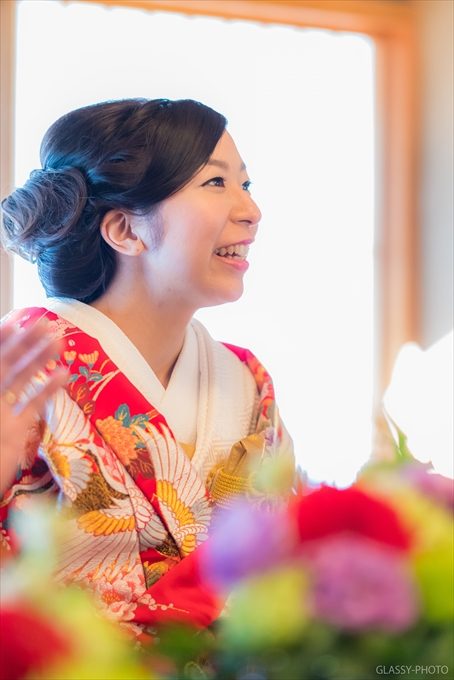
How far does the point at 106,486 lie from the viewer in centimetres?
122

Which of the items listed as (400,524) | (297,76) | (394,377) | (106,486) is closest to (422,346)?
(394,377)

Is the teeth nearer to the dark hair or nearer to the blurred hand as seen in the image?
the dark hair

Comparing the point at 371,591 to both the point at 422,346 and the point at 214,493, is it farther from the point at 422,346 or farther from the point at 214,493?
the point at 422,346

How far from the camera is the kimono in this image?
47.6 inches

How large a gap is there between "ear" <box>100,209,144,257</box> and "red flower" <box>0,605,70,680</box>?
Result: 3.49ft

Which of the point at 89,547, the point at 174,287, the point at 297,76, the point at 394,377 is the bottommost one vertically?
the point at 394,377

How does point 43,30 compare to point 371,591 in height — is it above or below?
above

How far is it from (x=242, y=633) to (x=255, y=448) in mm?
1014

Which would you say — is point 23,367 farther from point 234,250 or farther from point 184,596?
point 234,250

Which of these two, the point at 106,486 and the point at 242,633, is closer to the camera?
the point at 242,633

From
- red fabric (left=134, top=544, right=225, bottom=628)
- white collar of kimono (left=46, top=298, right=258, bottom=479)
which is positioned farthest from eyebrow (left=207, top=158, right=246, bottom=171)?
red fabric (left=134, top=544, right=225, bottom=628)


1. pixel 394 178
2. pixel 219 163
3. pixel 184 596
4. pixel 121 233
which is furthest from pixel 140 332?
pixel 394 178

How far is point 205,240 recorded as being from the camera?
1.40m

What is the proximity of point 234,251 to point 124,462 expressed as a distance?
0.36m
